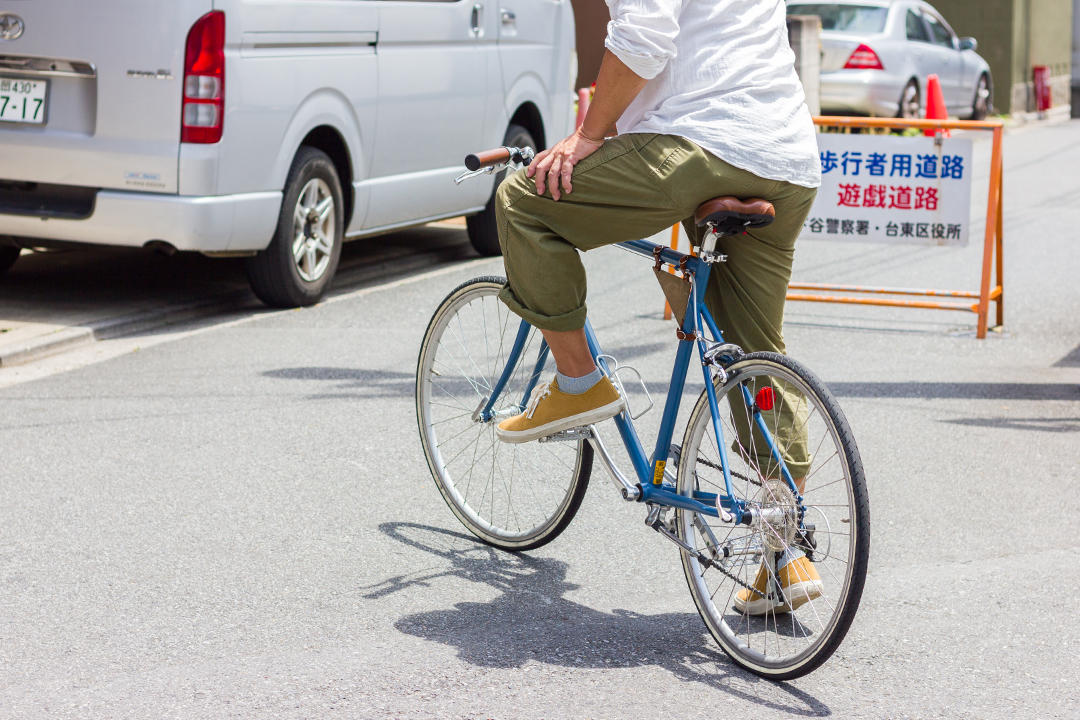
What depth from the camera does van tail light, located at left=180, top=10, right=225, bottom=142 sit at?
23.1 ft

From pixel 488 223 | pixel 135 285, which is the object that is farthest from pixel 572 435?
pixel 488 223

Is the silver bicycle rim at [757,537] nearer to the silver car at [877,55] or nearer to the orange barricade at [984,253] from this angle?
the orange barricade at [984,253]

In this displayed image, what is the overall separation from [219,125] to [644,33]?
4194 mm

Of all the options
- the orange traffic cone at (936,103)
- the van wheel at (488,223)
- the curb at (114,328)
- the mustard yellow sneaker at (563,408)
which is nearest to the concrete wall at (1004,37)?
the orange traffic cone at (936,103)

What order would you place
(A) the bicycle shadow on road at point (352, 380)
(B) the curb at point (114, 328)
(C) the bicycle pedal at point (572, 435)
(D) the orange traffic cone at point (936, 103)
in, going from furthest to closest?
(D) the orange traffic cone at point (936, 103) → (B) the curb at point (114, 328) → (A) the bicycle shadow on road at point (352, 380) → (C) the bicycle pedal at point (572, 435)

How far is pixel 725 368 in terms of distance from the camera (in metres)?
3.56

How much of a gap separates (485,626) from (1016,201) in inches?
407

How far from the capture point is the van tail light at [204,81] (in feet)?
23.1

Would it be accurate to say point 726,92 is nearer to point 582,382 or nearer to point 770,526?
point 582,382

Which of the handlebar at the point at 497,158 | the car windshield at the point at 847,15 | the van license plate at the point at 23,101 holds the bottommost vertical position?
the handlebar at the point at 497,158

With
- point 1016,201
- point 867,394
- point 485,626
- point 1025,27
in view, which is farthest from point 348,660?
point 1025,27

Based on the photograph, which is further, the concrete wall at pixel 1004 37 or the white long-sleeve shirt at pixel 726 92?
the concrete wall at pixel 1004 37

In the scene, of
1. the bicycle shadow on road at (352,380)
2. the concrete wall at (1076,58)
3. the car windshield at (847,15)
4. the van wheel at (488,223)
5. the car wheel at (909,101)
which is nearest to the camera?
the bicycle shadow on road at (352,380)

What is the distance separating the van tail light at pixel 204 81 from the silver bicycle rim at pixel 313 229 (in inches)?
30.3
